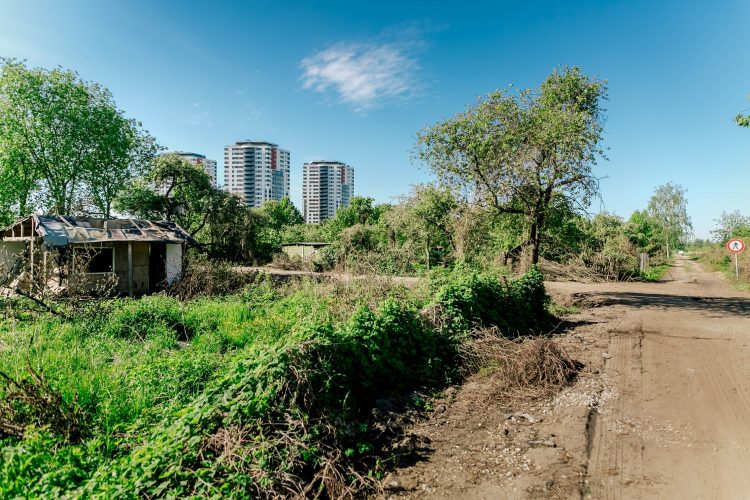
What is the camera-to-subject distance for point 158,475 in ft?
11.1

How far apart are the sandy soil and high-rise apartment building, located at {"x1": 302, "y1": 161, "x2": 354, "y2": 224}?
336ft

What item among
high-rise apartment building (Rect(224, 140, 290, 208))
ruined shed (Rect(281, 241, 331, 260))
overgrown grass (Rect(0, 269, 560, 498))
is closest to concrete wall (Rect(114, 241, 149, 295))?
overgrown grass (Rect(0, 269, 560, 498))

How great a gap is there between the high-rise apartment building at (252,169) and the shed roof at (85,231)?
8614 cm

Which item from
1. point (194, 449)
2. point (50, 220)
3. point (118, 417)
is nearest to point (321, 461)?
point (194, 449)

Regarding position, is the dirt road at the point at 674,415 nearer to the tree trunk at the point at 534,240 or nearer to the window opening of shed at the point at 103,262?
the tree trunk at the point at 534,240

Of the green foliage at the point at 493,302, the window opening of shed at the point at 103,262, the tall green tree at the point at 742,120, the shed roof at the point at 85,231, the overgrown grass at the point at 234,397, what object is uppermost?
the tall green tree at the point at 742,120

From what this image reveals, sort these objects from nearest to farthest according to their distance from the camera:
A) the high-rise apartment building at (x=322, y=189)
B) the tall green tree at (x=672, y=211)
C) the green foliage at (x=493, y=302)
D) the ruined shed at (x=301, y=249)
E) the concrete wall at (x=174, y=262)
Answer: the green foliage at (x=493, y=302), the concrete wall at (x=174, y=262), the ruined shed at (x=301, y=249), the tall green tree at (x=672, y=211), the high-rise apartment building at (x=322, y=189)

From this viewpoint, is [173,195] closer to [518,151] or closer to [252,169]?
[518,151]

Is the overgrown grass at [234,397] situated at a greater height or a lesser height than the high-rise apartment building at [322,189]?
lesser

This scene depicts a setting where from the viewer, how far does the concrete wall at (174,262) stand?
1840 cm

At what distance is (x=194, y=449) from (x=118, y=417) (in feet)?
5.82

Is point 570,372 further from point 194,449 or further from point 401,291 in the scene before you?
point 194,449

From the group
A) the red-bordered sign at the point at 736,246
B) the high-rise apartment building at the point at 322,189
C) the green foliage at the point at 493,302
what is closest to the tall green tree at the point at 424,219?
the green foliage at the point at 493,302

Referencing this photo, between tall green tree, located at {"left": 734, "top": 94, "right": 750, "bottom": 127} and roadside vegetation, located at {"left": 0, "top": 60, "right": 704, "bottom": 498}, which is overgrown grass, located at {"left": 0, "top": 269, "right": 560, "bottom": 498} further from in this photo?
tall green tree, located at {"left": 734, "top": 94, "right": 750, "bottom": 127}
